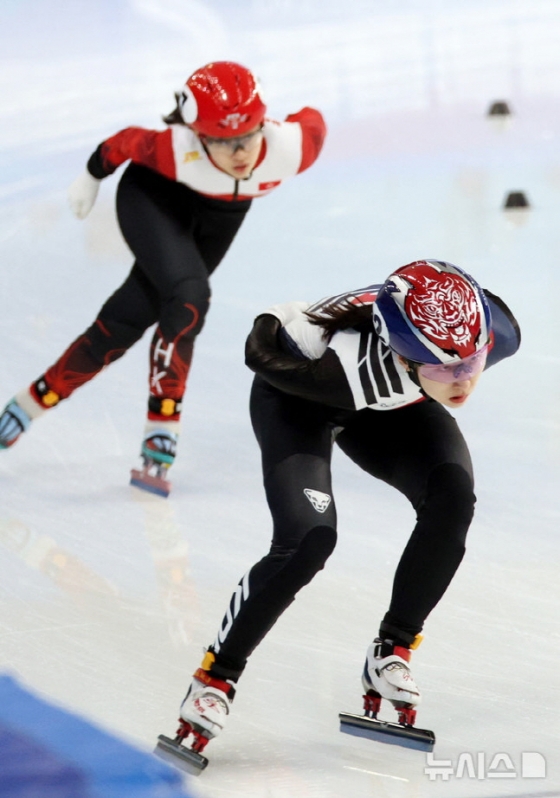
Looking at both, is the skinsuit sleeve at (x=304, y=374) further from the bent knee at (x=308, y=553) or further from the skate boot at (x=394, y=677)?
the skate boot at (x=394, y=677)

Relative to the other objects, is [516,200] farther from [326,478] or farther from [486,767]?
[486,767]

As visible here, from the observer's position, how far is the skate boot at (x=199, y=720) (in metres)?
2.74

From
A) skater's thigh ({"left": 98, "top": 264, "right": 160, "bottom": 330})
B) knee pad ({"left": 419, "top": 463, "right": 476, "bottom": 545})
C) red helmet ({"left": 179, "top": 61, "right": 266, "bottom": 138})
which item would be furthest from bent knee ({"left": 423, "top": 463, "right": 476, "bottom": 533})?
skater's thigh ({"left": 98, "top": 264, "right": 160, "bottom": 330})

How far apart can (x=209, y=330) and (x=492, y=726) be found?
315 centimetres

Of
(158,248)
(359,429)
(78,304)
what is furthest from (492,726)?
(78,304)

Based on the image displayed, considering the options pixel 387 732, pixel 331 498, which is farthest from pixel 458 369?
pixel 387 732

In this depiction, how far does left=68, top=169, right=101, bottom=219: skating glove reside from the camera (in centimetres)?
482

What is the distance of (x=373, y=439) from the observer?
3.05 m

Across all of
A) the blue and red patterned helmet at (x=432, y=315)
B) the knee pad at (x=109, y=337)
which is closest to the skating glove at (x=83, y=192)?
the knee pad at (x=109, y=337)

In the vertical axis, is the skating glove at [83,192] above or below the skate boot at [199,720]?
above

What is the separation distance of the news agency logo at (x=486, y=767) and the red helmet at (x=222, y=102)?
7.82 feet

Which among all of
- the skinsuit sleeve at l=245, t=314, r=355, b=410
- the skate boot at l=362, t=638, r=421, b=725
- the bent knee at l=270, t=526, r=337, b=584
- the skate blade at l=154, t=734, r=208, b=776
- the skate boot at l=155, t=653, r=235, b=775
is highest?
the skinsuit sleeve at l=245, t=314, r=355, b=410

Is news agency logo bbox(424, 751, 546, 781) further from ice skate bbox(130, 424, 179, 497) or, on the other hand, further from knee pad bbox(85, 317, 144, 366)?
knee pad bbox(85, 317, 144, 366)

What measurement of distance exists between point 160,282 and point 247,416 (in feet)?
2.43
